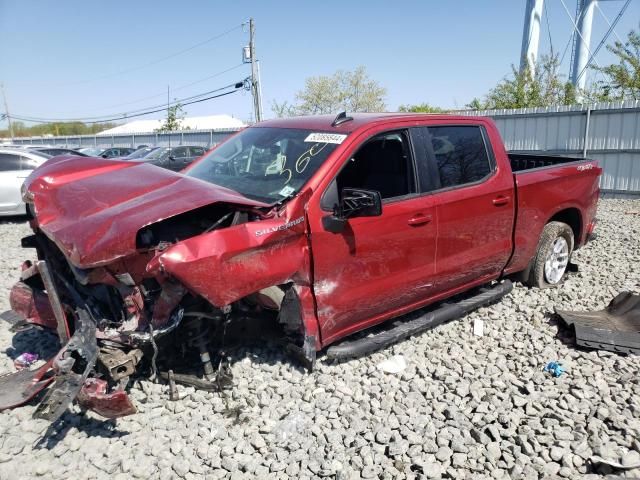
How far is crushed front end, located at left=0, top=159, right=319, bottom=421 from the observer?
2.75 metres

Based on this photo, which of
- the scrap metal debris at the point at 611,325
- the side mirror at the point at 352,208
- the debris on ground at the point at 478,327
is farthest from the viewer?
the debris on ground at the point at 478,327

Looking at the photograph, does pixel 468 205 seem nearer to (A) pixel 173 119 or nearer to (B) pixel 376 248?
(B) pixel 376 248

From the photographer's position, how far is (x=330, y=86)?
1927 inches

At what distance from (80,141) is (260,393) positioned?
37980mm

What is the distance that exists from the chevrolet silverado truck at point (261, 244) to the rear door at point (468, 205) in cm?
2

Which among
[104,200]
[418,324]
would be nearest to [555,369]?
[418,324]

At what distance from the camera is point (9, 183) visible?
1015 cm

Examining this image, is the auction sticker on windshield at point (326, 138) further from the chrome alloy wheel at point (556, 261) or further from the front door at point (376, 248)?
the chrome alloy wheel at point (556, 261)

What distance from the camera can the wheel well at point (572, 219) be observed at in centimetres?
554

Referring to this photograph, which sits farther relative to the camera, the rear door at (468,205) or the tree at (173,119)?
the tree at (173,119)

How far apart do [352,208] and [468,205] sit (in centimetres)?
144

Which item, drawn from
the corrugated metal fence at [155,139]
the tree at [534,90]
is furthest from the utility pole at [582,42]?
the corrugated metal fence at [155,139]

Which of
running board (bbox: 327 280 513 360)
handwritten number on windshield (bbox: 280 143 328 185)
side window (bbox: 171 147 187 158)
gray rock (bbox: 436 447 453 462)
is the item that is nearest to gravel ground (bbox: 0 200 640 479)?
gray rock (bbox: 436 447 453 462)

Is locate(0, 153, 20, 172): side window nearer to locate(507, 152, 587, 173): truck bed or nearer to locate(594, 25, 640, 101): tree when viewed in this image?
locate(507, 152, 587, 173): truck bed
